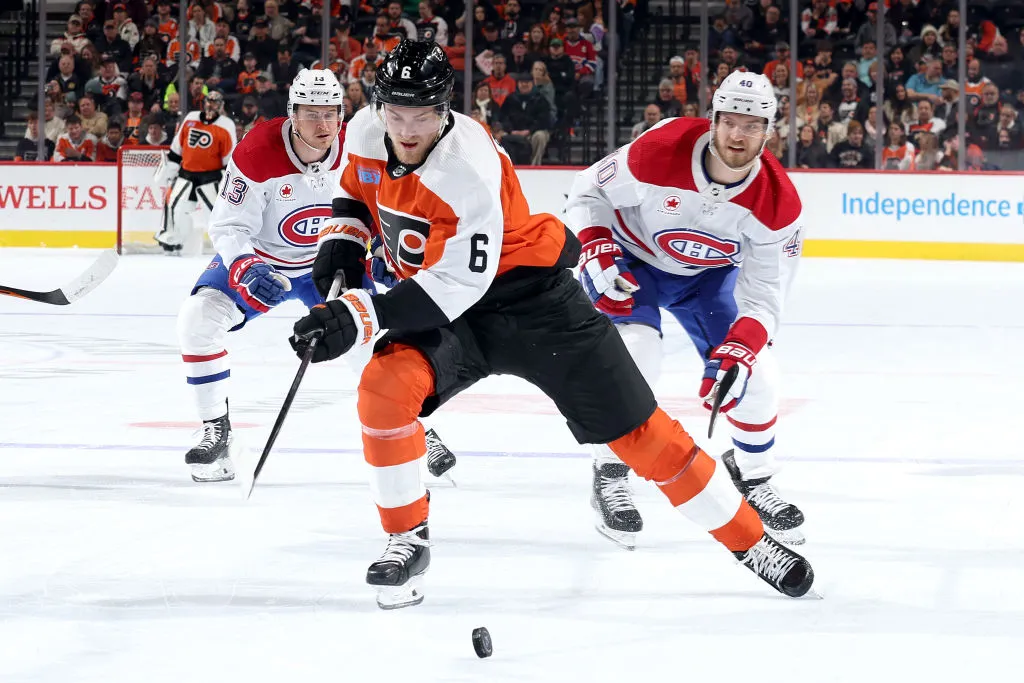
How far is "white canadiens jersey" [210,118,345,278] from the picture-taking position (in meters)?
4.05

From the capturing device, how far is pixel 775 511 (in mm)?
3309

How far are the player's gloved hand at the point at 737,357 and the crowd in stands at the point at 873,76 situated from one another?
27.7 feet

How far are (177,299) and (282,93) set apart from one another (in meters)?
4.17

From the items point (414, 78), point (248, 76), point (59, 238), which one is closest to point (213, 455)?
point (414, 78)

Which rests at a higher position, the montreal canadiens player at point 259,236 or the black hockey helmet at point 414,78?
the black hockey helmet at point 414,78

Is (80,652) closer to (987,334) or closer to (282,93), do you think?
(987,334)

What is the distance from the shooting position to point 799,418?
4.86 meters

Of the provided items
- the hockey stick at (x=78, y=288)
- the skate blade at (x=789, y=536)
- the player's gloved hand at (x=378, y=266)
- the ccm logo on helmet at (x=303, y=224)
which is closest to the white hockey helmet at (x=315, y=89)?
the ccm logo on helmet at (x=303, y=224)

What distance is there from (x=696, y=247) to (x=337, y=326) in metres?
1.31

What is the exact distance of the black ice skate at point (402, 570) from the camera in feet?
8.54

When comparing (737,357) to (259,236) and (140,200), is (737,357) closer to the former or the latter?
(259,236)

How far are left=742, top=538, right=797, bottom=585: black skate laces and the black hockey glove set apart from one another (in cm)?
98

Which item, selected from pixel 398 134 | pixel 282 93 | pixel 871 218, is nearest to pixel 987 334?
pixel 871 218

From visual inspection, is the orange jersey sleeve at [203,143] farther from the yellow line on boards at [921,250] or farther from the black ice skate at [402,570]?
the black ice skate at [402,570]
